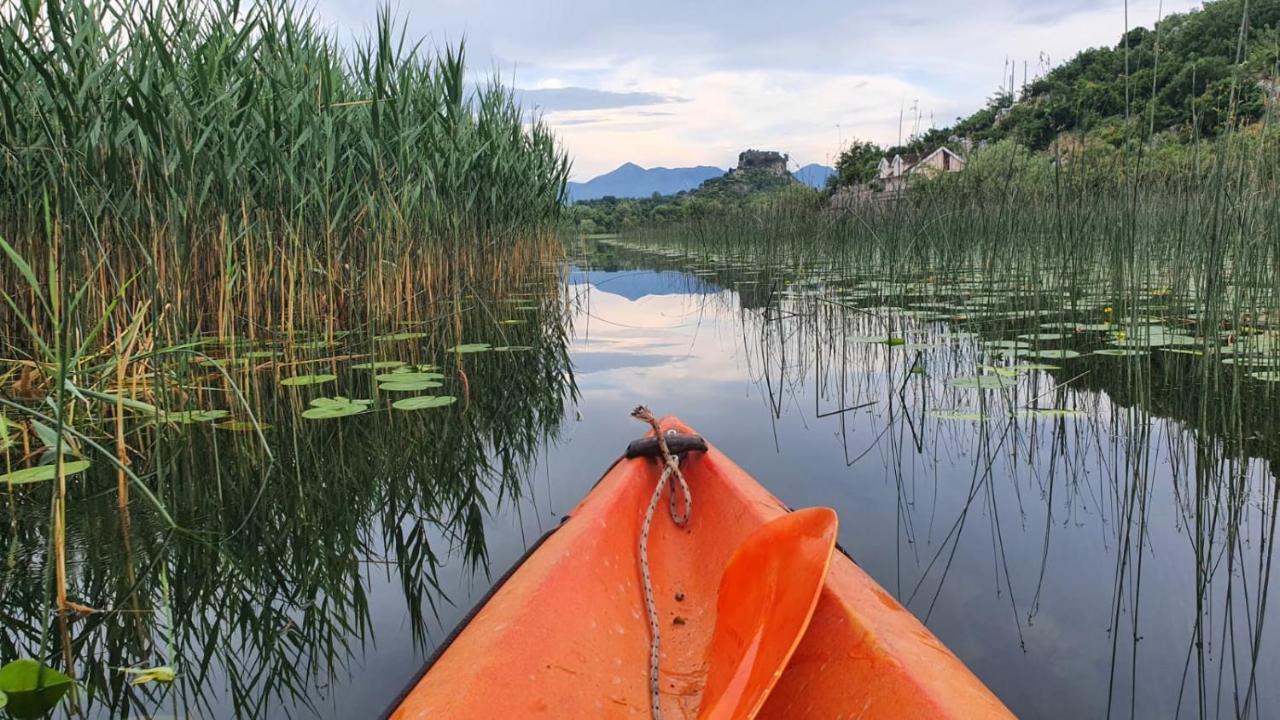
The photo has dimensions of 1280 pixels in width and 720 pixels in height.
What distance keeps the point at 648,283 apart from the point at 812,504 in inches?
357

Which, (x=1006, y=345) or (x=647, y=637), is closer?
(x=647, y=637)

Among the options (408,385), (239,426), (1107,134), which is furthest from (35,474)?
(1107,134)

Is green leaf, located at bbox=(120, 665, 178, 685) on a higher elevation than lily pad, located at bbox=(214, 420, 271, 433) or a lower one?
lower

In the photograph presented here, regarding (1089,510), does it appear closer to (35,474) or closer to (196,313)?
(35,474)

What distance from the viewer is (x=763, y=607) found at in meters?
1.30

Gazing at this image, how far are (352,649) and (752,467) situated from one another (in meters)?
1.69

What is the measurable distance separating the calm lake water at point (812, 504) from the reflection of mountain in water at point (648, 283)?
5.42 meters

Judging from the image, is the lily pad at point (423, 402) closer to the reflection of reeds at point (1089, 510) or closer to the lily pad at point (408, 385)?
the lily pad at point (408, 385)

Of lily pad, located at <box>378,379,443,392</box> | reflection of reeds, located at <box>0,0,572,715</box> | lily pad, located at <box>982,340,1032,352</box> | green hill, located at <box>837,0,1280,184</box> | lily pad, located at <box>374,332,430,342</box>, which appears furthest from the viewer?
lily pad, located at <box>374,332,430,342</box>

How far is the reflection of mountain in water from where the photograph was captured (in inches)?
387

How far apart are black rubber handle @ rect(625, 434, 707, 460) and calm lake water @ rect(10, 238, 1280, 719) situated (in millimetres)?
511

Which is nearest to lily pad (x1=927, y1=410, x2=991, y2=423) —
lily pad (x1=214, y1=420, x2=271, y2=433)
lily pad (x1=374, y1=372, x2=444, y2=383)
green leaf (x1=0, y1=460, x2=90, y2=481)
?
lily pad (x1=374, y1=372, x2=444, y2=383)

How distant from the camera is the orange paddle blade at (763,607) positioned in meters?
1.08

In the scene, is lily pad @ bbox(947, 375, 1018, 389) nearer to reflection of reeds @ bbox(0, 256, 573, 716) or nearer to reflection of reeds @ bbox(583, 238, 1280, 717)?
reflection of reeds @ bbox(583, 238, 1280, 717)
